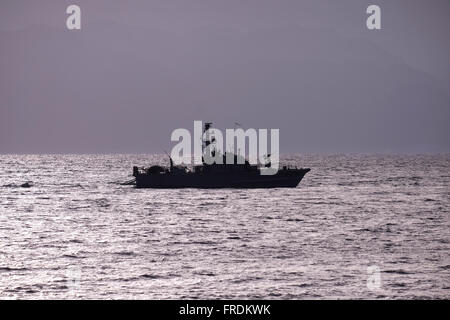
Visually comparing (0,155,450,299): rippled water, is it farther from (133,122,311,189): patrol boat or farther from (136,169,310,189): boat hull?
(136,169,310,189): boat hull

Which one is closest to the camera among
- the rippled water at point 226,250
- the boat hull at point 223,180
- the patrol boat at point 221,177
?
the rippled water at point 226,250

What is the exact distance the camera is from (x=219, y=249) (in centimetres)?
4153

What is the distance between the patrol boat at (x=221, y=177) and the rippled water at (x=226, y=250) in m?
18.0

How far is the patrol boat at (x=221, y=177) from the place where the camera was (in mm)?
103062

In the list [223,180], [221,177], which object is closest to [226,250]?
[221,177]

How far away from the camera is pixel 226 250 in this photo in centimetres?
4106

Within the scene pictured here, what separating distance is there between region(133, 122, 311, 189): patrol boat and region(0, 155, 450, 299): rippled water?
1802 cm

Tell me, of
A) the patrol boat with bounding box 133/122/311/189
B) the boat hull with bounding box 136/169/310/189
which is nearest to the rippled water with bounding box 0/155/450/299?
the patrol boat with bounding box 133/122/311/189

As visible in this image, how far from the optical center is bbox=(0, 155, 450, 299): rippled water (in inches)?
1125

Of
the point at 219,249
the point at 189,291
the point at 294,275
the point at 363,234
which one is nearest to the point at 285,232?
the point at 363,234

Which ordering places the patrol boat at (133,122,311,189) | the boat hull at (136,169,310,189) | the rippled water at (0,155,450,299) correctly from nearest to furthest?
the rippled water at (0,155,450,299) → the patrol boat at (133,122,311,189) → the boat hull at (136,169,310,189)

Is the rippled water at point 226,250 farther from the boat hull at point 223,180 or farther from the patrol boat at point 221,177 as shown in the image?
the boat hull at point 223,180

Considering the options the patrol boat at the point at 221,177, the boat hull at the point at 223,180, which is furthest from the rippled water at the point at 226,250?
the boat hull at the point at 223,180
